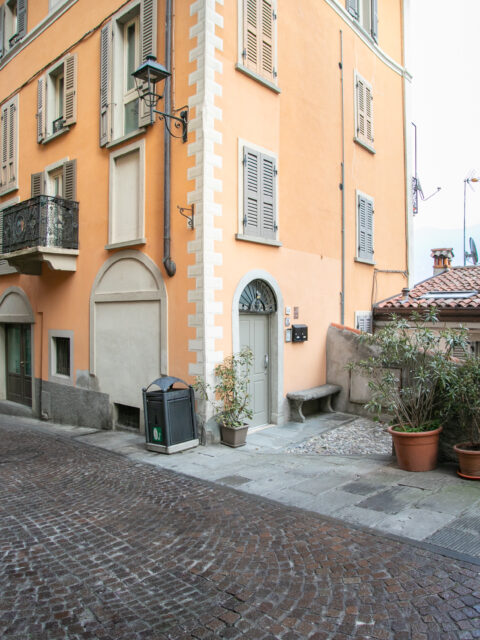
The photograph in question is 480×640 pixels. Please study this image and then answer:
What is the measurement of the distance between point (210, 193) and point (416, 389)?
Result: 423 cm

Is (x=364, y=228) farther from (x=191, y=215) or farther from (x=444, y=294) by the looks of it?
(x=191, y=215)

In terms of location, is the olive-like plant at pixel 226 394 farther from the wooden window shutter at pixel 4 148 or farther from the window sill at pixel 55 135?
the wooden window shutter at pixel 4 148

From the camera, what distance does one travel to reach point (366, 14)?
12594 mm

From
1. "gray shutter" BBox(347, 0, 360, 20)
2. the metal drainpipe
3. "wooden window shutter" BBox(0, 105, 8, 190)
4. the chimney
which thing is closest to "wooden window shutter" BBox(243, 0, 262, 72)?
the metal drainpipe

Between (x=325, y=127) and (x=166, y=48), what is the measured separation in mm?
4018

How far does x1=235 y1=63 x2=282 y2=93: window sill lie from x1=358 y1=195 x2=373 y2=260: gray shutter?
3.93 metres

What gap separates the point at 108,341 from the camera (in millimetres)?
9602

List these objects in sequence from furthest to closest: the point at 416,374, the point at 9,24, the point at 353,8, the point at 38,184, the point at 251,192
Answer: the point at 9,24 < the point at 38,184 < the point at 353,8 < the point at 251,192 < the point at 416,374

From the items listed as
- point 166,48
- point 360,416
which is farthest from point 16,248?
point 360,416

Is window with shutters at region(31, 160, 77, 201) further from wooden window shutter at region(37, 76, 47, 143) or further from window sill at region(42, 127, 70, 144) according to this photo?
wooden window shutter at region(37, 76, 47, 143)

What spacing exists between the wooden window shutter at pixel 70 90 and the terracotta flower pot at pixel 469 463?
988cm

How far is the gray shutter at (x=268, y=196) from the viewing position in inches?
345

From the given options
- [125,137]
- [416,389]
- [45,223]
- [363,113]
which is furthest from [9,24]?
[416,389]

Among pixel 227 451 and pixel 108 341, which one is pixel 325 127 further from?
pixel 227 451
